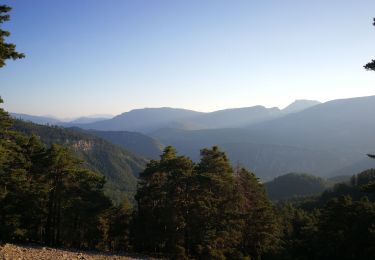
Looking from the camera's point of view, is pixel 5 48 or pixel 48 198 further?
pixel 48 198

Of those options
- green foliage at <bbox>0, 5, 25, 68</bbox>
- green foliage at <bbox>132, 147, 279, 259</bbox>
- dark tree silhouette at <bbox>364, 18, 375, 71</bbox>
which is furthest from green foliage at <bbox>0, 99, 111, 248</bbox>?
dark tree silhouette at <bbox>364, 18, 375, 71</bbox>

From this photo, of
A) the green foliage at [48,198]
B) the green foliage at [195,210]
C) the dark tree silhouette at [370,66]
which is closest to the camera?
the dark tree silhouette at [370,66]

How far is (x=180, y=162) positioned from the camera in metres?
33.9

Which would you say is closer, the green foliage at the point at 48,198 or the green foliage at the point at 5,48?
the green foliage at the point at 5,48

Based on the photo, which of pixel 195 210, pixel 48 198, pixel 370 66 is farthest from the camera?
pixel 48 198

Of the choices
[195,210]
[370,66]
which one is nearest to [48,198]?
[195,210]

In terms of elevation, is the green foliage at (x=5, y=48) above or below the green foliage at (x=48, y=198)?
above

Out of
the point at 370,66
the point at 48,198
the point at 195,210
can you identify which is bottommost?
the point at 195,210

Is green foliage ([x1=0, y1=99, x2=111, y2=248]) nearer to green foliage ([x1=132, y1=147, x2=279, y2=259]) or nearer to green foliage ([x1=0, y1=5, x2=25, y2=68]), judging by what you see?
green foliage ([x1=132, y1=147, x2=279, y2=259])

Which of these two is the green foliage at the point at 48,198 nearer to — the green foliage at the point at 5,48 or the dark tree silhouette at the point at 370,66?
the green foliage at the point at 5,48

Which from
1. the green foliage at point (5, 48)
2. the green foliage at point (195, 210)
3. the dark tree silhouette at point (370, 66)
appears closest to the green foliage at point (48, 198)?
the green foliage at point (195, 210)

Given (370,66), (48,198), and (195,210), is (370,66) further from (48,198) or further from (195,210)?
(48,198)

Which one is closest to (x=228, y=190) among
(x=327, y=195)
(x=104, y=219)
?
(x=104, y=219)

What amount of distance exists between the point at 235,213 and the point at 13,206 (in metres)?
20.4
